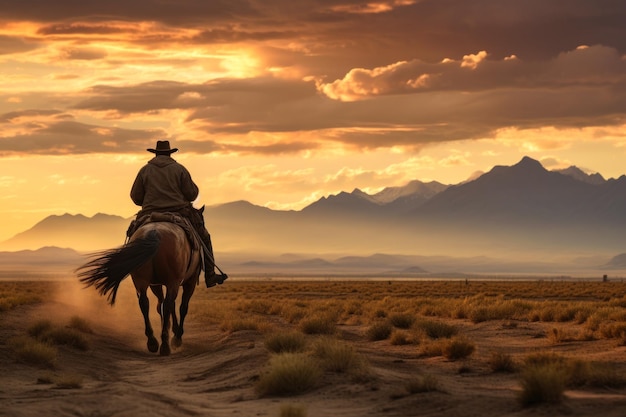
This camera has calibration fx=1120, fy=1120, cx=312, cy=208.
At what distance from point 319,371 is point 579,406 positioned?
13.3 feet

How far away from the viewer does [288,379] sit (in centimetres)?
1475

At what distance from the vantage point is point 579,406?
1241cm

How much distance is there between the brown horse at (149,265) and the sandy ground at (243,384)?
1186 mm

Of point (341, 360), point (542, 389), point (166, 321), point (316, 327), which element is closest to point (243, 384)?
point (341, 360)

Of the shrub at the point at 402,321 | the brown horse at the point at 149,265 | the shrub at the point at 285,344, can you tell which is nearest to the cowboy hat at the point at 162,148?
the brown horse at the point at 149,265

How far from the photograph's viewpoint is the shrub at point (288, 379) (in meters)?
14.7

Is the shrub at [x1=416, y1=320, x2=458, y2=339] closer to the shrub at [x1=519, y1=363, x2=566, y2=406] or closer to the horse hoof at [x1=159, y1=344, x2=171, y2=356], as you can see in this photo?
the horse hoof at [x1=159, y1=344, x2=171, y2=356]

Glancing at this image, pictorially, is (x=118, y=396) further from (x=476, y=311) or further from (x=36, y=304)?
(x=36, y=304)

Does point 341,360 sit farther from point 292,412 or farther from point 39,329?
point 39,329

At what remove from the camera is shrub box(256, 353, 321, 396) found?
48.2 ft

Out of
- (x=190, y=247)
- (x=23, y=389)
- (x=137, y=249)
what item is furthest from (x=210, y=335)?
(x=23, y=389)

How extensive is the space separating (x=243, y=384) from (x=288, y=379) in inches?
61.4

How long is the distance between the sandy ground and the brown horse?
1.19 m

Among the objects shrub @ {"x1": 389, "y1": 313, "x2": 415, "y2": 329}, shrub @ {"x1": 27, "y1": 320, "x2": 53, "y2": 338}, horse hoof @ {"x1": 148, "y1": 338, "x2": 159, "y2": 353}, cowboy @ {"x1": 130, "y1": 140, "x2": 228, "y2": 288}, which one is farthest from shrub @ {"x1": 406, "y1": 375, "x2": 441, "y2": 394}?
shrub @ {"x1": 389, "y1": 313, "x2": 415, "y2": 329}
